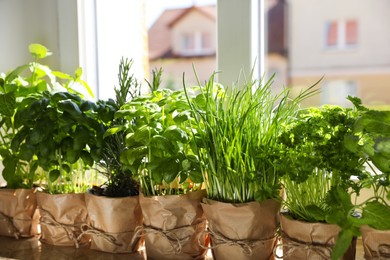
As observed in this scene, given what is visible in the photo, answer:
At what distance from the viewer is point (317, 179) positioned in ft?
3.19

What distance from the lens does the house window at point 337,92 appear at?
1317mm

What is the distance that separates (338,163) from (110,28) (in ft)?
3.20

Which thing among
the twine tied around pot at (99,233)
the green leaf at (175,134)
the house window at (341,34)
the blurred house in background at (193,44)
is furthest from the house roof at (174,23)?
the twine tied around pot at (99,233)

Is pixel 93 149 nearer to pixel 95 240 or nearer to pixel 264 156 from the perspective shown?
pixel 95 240

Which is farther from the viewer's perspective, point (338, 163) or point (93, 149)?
point (93, 149)

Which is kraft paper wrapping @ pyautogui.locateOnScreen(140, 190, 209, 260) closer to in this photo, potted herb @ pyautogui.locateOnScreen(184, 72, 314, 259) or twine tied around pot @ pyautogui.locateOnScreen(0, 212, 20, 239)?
potted herb @ pyautogui.locateOnScreen(184, 72, 314, 259)

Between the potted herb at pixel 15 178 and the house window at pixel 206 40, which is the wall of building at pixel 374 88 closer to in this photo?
the house window at pixel 206 40

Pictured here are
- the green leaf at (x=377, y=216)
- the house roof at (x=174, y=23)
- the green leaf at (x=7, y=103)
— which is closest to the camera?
the green leaf at (x=377, y=216)

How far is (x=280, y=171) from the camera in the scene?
0.94m

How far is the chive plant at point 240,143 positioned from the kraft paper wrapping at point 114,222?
8.4 inches

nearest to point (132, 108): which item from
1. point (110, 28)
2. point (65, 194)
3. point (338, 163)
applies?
point (65, 194)

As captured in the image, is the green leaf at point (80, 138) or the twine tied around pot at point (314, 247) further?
the green leaf at point (80, 138)

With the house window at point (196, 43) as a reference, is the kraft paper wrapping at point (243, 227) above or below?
below

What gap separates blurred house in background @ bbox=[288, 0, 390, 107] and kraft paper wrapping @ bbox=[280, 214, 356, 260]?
1.54 feet
